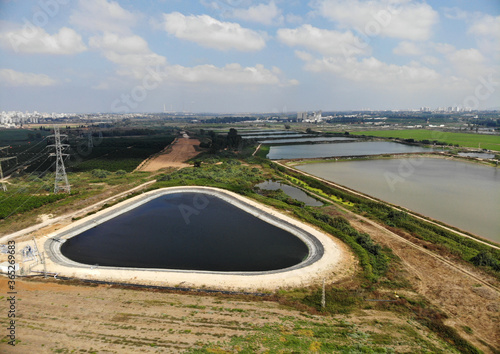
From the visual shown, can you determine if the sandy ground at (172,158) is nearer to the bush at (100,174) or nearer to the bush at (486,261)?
the bush at (100,174)

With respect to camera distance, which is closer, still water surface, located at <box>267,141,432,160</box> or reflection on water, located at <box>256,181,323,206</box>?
reflection on water, located at <box>256,181,323,206</box>

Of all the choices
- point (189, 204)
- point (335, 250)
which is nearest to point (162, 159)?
point (189, 204)

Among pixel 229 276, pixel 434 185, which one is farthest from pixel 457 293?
pixel 434 185

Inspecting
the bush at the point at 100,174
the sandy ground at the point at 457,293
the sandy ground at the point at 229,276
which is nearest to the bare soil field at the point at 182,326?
the sandy ground at the point at 229,276

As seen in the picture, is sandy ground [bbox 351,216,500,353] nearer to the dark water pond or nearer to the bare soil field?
the bare soil field

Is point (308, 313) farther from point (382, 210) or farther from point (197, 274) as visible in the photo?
point (382, 210)

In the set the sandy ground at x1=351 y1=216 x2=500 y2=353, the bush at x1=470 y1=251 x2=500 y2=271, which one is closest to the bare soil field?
the sandy ground at x1=351 y1=216 x2=500 y2=353
